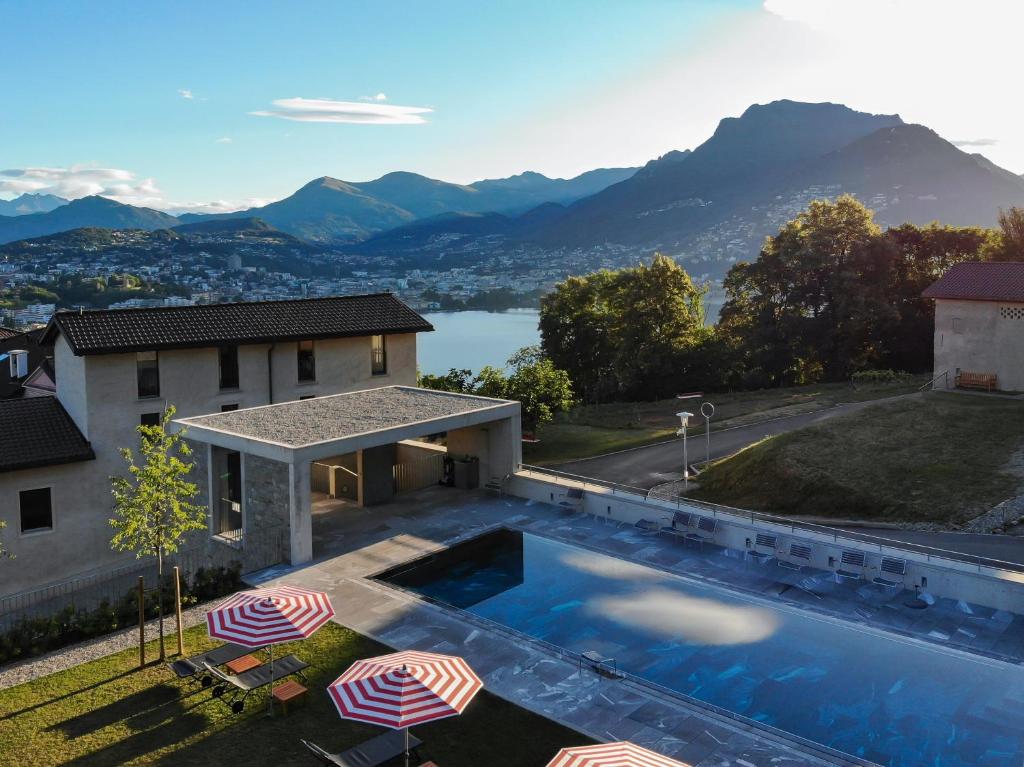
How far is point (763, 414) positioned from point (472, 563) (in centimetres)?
2762

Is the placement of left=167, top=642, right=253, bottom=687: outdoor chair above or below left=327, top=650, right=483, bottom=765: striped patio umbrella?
below

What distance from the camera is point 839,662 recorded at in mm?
14414

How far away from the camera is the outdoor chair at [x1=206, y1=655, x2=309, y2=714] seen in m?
12.9

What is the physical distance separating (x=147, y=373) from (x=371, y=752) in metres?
18.8

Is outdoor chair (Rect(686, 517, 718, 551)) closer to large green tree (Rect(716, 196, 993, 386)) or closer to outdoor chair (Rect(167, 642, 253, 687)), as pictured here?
outdoor chair (Rect(167, 642, 253, 687))

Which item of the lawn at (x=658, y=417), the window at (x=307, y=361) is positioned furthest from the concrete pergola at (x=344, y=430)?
the lawn at (x=658, y=417)

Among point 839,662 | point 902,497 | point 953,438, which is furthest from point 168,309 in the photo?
point 953,438

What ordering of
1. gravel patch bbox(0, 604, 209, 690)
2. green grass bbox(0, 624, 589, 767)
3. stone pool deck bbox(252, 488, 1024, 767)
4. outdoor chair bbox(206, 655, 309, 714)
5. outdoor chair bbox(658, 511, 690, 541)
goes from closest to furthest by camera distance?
green grass bbox(0, 624, 589, 767)
stone pool deck bbox(252, 488, 1024, 767)
outdoor chair bbox(206, 655, 309, 714)
gravel patch bbox(0, 604, 209, 690)
outdoor chair bbox(658, 511, 690, 541)

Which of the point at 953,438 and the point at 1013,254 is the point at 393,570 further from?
the point at 1013,254

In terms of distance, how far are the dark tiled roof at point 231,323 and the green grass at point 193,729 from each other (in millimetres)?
13342

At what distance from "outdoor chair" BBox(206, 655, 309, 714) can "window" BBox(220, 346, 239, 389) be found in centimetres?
1592

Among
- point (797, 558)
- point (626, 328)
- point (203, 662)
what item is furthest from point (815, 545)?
point (626, 328)

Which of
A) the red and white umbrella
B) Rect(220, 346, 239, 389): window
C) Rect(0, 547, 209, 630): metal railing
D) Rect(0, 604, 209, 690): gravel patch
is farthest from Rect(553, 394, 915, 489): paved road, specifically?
the red and white umbrella

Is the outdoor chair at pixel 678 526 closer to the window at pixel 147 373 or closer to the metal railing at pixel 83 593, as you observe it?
the metal railing at pixel 83 593
